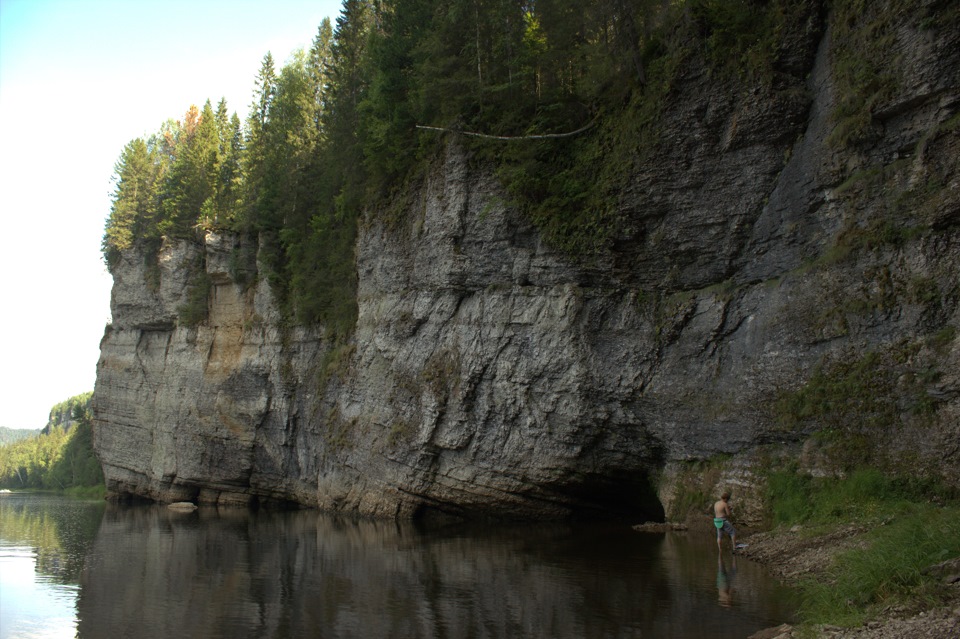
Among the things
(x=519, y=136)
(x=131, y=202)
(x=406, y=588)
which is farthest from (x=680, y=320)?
(x=131, y=202)

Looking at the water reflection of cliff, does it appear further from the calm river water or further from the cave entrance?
the cave entrance

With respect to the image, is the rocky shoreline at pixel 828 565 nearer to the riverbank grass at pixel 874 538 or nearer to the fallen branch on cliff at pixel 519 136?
the riverbank grass at pixel 874 538

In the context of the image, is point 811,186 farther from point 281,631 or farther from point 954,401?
point 281,631

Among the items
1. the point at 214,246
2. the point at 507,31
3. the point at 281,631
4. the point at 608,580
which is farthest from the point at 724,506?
the point at 214,246

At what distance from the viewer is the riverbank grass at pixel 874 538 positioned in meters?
8.74

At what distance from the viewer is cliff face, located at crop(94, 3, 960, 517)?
51.4 ft

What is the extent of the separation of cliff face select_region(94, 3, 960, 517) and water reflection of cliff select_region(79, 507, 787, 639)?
321 cm

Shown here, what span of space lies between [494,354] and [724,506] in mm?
11087

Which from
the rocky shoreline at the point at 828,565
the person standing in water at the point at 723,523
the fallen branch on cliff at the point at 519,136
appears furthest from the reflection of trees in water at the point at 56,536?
the fallen branch on cliff at the point at 519,136

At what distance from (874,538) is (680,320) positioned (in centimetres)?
1000

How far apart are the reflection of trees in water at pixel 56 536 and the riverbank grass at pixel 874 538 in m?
17.6

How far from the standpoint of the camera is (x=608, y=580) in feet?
45.5

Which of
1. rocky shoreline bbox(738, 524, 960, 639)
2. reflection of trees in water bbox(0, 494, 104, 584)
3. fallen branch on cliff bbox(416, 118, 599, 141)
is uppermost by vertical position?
fallen branch on cliff bbox(416, 118, 599, 141)

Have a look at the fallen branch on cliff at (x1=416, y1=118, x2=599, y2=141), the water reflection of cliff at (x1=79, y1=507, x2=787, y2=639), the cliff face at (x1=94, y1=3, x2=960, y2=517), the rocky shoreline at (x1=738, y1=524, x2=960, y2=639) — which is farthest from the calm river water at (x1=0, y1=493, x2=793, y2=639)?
the fallen branch on cliff at (x1=416, y1=118, x2=599, y2=141)
